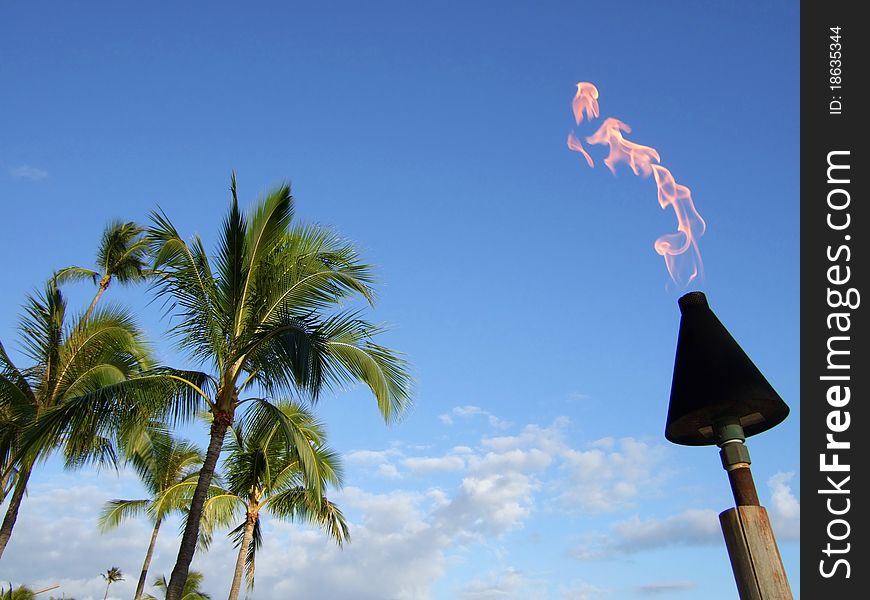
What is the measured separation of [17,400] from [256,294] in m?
5.91

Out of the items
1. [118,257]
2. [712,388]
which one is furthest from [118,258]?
[712,388]

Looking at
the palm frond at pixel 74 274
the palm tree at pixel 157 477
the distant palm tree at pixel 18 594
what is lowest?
A: the distant palm tree at pixel 18 594

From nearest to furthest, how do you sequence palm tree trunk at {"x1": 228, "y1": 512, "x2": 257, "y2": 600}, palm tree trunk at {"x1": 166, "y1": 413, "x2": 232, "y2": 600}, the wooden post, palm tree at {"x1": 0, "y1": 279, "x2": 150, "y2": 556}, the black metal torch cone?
the wooden post, the black metal torch cone, palm tree trunk at {"x1": 166, "y1": 413, "x2": 232, "y2": 600}, palm tree at {"x1": 0, "y1": 279, "x2": 150, "y2": 556}, palm tree trunk at {"x1": 228, "y1": 512, "x2": 257, "y2": 600}

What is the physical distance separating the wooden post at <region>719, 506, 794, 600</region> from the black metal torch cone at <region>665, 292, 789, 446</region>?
1.18 feet

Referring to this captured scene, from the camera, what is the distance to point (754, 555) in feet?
8.49

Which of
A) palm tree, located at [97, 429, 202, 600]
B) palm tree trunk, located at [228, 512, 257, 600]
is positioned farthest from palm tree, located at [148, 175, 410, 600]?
palm tree trunk, located at [228, 512, 257, 600]

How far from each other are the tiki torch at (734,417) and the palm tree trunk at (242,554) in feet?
57.9

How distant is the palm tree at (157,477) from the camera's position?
50.3 feet

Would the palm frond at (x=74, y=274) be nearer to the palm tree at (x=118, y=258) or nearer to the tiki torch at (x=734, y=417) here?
the palm tree at (x=118, y=258)

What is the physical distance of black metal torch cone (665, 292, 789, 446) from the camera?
2689mm

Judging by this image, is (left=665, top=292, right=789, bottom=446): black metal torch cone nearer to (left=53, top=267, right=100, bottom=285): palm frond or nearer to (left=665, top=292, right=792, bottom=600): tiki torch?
(left=665, top=292, right=792, bottom=600): tiki torch

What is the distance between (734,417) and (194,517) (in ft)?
26.1

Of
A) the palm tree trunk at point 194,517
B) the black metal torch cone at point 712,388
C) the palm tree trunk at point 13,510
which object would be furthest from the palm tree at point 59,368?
the black metal torch cone at point 712,388
